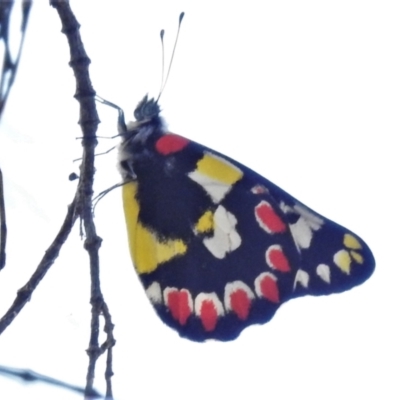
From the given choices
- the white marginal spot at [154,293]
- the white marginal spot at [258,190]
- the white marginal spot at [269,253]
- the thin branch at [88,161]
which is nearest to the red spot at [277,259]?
the white marginal spot at [269,253]

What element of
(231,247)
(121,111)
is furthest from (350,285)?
(121,111)

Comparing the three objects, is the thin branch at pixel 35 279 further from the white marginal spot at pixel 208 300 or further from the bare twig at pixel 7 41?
the white marginal spot at pixel 208 300

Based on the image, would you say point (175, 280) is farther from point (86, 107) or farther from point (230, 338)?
point (86, 107)

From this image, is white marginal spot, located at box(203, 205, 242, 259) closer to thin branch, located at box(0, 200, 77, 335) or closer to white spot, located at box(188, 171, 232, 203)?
white spot, located at box(188, 171, 232, 203)

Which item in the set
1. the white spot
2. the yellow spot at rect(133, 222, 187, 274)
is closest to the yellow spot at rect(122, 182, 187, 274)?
the yellow spot at rect(133, 222, 187, 274)

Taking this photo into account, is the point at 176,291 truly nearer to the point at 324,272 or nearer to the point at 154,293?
the point at 154,293

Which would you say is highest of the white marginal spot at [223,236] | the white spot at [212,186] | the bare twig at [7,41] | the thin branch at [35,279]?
the white spot at [212,186]

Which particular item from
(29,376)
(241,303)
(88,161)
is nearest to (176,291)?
(241,303)
